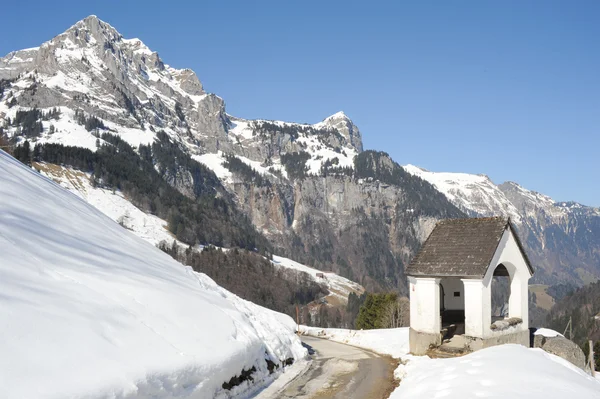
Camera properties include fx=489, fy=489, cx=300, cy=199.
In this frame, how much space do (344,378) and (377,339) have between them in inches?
487

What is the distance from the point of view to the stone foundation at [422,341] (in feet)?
74.3

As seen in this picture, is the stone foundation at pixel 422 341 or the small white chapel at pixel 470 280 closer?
the small white chapel at pixel 470 280

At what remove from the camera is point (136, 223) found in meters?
162

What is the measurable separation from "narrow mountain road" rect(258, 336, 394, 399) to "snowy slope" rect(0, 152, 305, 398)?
4.59 feet

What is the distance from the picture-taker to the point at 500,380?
10.8 meters

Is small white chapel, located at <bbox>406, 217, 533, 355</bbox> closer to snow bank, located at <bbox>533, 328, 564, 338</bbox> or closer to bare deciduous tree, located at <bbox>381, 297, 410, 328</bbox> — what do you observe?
snow bank, located at <bbox>533, 328, 564, 338</bbox>

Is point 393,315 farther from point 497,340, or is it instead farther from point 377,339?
point 497,340

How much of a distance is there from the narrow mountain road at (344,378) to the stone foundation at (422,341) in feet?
5.12

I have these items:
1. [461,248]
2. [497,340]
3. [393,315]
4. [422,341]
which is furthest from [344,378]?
[393,315]

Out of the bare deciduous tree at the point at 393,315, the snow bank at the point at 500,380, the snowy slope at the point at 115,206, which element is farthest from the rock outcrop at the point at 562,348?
the snowy slope at the point at 115,206

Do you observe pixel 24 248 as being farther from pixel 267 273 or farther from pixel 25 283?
pixel 267 273

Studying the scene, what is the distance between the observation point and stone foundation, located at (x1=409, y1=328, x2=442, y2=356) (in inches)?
892

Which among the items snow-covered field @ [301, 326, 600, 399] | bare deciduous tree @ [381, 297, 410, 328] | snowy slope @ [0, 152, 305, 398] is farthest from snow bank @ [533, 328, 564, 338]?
bare deciduous tree @ [381, 297, 410, 328]

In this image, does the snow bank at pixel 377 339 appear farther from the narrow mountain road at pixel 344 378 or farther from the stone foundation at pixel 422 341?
the narrow mountain road at pixel 344 378
